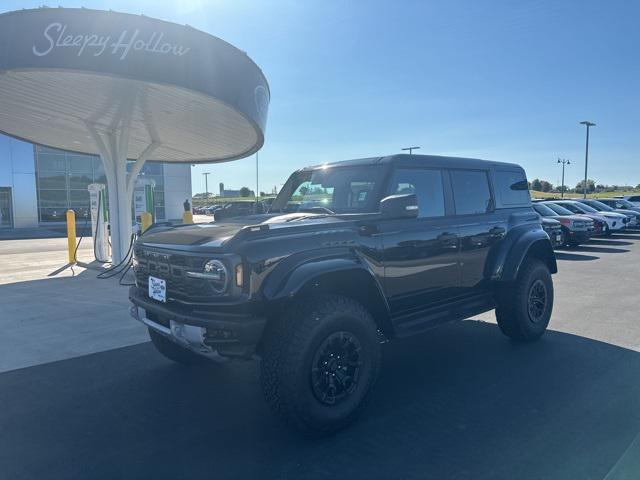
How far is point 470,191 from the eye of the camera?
4875 millimetres

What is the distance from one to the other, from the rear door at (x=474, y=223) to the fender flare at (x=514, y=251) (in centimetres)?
11

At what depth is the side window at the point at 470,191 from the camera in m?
4.70

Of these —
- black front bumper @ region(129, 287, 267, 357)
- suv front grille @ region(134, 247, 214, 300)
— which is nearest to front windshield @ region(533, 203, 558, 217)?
suv front grille @ region(134, 247, 214, 300)

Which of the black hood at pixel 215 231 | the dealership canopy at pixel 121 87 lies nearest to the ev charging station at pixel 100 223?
the dealership canopy at pixel 121 87

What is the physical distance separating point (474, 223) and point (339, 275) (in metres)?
1.93

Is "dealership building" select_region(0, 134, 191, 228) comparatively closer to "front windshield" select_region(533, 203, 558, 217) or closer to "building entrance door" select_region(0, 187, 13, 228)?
"building entrance door" select_region(0, 187, 13, 228)

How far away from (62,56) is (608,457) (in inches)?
359

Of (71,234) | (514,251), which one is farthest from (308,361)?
(71,234)

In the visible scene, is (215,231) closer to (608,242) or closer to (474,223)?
(474,223)

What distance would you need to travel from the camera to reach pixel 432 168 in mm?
4512

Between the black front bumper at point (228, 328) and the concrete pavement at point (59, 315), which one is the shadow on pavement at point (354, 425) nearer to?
the concrete pavement at point (59, 315)

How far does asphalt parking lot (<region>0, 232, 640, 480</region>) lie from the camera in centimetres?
286

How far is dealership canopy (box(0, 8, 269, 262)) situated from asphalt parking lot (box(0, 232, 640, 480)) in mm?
5468

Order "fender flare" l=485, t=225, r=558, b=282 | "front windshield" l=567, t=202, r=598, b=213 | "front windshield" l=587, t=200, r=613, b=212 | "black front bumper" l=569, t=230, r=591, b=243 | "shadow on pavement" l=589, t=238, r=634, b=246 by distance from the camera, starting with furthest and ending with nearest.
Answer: "front windshield" l=587, t=200, r=613, b=212 → "front windshield" l=567, t=202, r=598, b=213 → "shadow on pavement" l=589, t=238, r=634, b=246 → "black front bumper" l=569, t=230, r=591, b=243 → "fender flare" l=485, t=225, r=558, b=282
